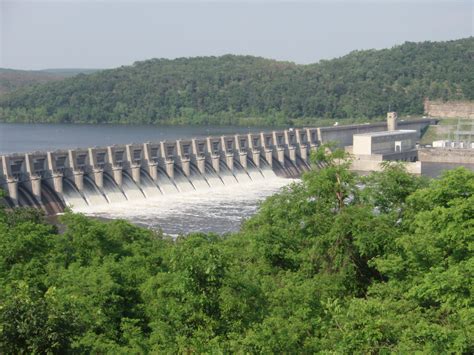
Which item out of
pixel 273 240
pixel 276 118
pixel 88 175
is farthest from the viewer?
pixel 276 118

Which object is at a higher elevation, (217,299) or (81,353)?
(217,299)

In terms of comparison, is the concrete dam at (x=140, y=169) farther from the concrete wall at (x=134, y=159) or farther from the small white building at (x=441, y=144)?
the small white building at (x=441, y=144)

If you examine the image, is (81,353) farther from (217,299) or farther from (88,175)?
(88,175)

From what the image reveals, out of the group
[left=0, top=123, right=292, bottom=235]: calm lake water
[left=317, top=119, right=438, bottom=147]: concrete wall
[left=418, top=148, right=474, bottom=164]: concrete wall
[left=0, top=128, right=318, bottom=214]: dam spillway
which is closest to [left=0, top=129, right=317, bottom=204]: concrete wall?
[left=0, top=128, right=318, bottom=214]: dam spillway

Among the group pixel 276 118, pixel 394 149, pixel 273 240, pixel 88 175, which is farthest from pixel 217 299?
pixel 276 118

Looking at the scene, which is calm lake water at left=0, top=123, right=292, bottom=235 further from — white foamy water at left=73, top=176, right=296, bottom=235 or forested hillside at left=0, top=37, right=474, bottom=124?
forested hillside at left=0, top=37, right=474, bottom=124

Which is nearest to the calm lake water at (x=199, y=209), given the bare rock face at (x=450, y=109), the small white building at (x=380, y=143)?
the small white building at (x=380, y=143)

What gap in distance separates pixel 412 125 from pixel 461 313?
92.4m

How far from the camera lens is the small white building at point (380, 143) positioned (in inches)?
3137

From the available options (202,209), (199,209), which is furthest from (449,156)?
(199,209)

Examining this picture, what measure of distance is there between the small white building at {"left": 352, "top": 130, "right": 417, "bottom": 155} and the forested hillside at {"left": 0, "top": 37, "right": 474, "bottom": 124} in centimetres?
4384

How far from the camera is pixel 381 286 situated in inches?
618

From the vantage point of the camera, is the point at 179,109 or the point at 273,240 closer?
the point at 273,240

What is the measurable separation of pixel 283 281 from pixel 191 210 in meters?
31.9
